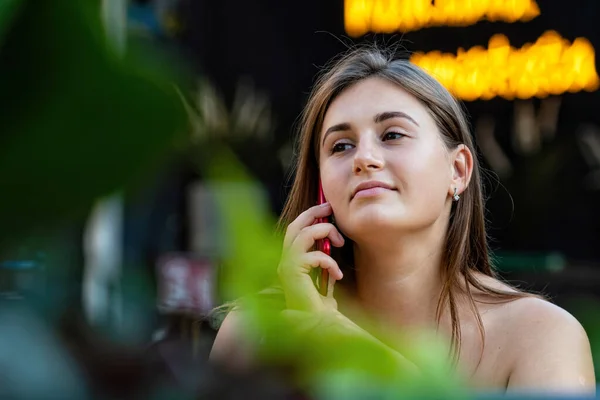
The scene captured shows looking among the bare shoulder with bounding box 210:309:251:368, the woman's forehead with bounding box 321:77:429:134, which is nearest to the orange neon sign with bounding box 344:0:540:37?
the woman's forehead with bounding box 321:77:429:134

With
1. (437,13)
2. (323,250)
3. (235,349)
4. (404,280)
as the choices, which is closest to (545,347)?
(404,280)

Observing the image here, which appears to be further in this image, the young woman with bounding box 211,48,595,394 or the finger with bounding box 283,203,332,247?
the finger with bounding box 283,203,332,247

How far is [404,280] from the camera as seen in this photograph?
1507 mm

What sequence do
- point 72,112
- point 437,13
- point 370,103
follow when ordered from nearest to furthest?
1. point 72,112
2. point 370,103
3. point 437,13

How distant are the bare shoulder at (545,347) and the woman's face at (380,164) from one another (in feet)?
0.63

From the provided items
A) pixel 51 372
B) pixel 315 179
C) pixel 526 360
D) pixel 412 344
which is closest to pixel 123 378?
pixel 51 372

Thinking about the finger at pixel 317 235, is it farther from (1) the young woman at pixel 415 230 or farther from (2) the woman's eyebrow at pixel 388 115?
(2) the woman's eyebrow at pixel 388 115

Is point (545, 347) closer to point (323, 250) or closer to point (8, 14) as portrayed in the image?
point (323, 250)

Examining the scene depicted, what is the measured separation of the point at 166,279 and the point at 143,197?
17cm

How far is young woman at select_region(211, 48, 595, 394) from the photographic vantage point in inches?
54.3

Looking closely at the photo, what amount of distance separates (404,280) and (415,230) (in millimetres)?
89

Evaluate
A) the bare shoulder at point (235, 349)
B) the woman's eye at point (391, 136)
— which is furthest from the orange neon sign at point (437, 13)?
the bare shoulder at point (235, 349)

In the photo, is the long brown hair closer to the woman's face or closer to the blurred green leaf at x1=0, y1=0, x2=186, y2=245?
the woman's face

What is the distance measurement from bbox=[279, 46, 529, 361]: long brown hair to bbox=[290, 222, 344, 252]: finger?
0.04 meters
